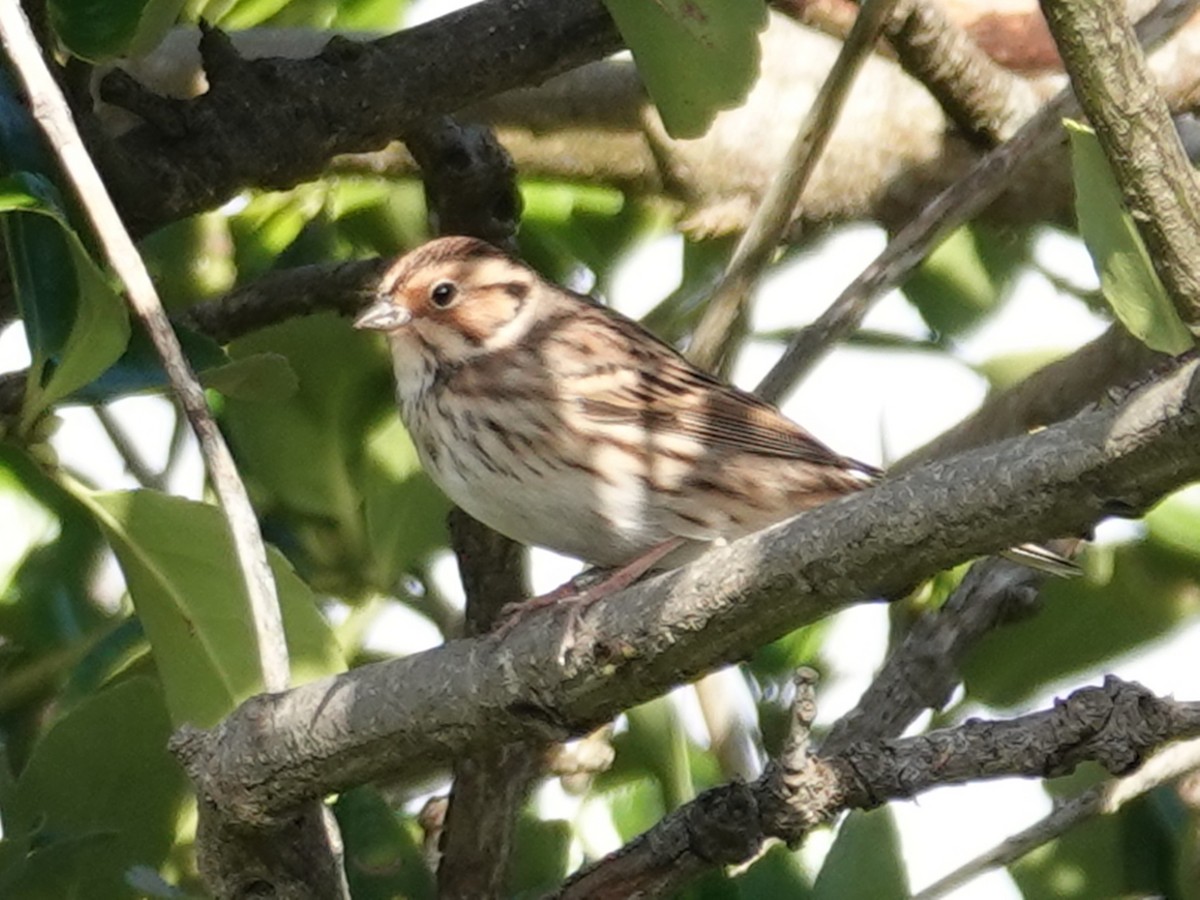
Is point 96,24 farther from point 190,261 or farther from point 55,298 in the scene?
point 190,261

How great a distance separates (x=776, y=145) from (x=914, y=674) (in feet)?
3.33

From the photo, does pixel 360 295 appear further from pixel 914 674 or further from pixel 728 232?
pixel 914 674

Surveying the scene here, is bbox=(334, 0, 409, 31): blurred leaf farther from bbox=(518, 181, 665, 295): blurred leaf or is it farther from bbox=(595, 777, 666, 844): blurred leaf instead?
bbox=(595, 777, 666, 844): blurred leaf

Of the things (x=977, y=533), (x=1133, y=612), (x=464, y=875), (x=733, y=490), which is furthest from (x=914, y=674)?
(x=977, y=533)

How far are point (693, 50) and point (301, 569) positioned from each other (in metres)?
0.91

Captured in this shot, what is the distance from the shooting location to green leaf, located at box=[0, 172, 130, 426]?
8.26 feet

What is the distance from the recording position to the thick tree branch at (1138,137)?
1942 millimetres

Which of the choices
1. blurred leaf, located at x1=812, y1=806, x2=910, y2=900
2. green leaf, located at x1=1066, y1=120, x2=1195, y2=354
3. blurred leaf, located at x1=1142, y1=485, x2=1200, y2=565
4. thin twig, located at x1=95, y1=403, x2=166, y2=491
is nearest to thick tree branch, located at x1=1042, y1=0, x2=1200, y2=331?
green leaf, located at x1=1066, y1=120, x2=1195, y2=354

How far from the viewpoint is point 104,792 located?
9.07 feet

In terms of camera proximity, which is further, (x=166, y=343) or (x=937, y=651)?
(x=937, y=651)

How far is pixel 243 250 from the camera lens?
3516 millimetres

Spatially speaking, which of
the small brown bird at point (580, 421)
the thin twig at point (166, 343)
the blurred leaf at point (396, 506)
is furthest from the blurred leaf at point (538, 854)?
the thin twig at point (166, 343)

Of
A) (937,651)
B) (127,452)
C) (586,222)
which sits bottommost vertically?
(937,651)

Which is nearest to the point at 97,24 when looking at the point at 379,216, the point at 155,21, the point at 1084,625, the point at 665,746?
the point at 155,21
